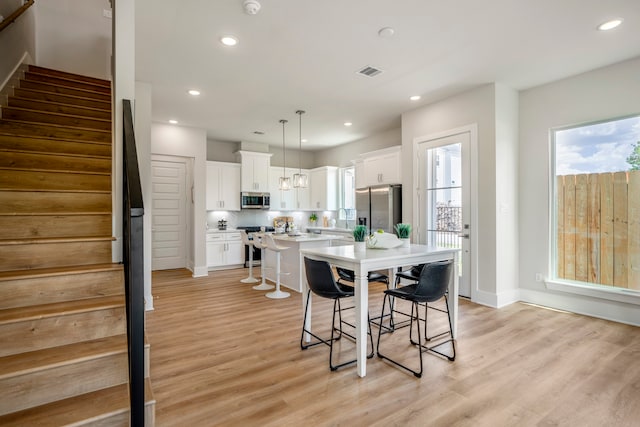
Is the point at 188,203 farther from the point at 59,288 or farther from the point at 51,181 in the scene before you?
the point at 59,288

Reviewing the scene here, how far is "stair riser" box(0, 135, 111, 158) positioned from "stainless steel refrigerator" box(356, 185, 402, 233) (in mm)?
4225

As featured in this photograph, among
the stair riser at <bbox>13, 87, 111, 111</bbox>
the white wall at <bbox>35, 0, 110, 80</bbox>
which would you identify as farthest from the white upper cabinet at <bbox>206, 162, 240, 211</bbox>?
the stair riser at <bbox>13, 87, 111, 111</bbox>

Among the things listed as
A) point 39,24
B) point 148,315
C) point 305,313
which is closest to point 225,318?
point 148,315

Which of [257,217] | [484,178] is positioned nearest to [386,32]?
[484,178]

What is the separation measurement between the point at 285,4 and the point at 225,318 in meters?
3.28

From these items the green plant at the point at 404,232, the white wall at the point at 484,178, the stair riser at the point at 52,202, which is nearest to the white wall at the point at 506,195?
the white wall at the point at 484,178

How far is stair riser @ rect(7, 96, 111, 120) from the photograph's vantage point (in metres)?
3.23

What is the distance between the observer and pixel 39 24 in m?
4.00

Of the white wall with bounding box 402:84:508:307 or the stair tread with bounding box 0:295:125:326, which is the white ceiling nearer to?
the white wall with bounding box 402:84:508:307

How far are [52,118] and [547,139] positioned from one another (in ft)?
19.2

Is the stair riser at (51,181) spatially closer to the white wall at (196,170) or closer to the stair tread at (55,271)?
the stair tread at (55,271)

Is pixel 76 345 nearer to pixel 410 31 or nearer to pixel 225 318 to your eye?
pixel 225 318

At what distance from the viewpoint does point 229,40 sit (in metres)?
3.10

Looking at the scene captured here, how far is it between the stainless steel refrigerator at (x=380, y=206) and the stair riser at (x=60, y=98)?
4334 mm
